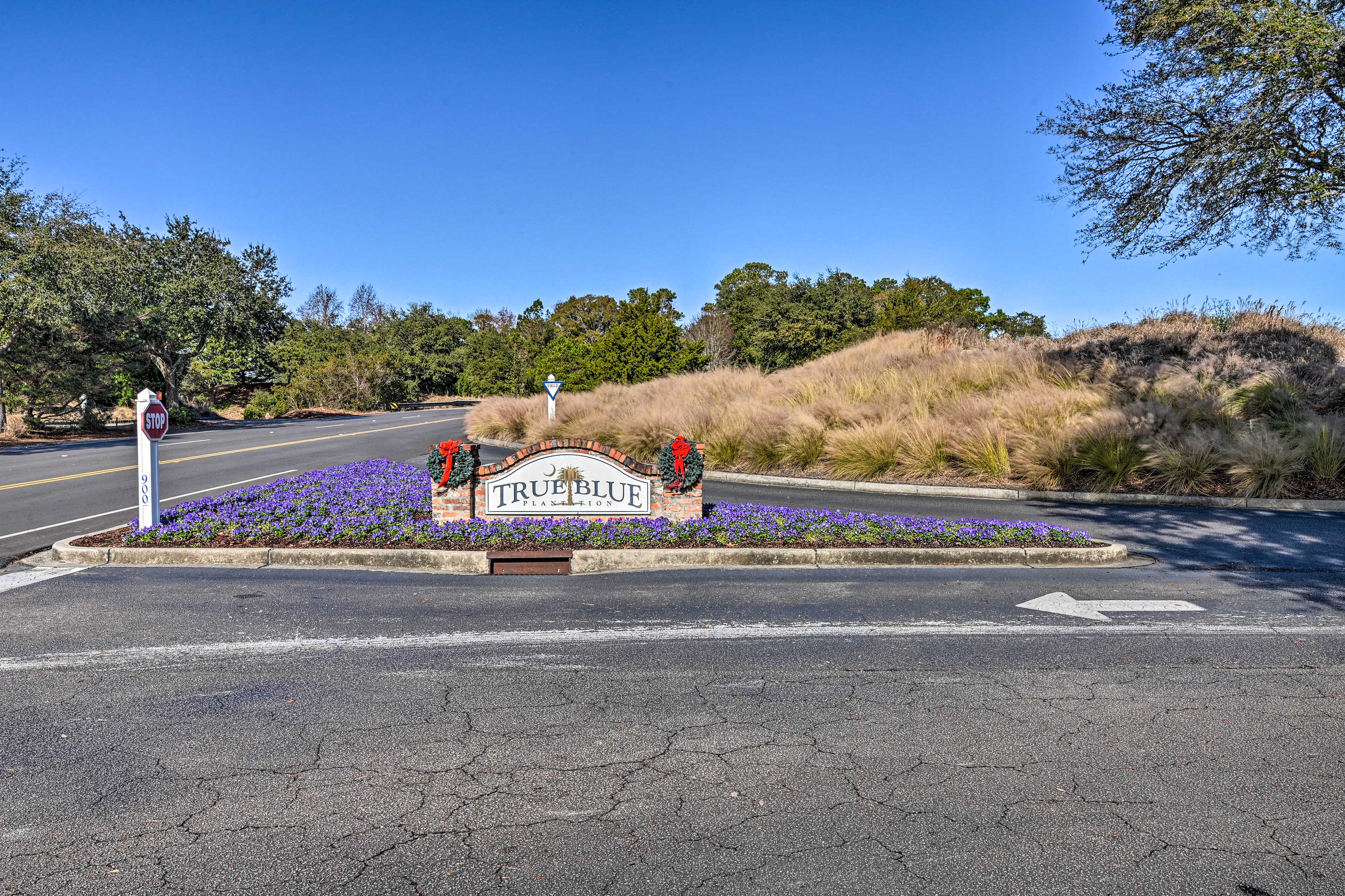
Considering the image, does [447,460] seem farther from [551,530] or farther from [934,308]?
[934,308]

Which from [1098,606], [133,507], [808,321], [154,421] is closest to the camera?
[1098,606]

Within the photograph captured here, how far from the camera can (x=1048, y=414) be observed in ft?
50.8

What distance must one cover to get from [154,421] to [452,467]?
3118mm

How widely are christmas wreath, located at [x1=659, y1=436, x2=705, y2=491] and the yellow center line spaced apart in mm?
10857

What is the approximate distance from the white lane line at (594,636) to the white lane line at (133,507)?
569cm

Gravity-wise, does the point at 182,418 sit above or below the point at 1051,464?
above

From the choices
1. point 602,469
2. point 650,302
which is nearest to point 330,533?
point 602,469

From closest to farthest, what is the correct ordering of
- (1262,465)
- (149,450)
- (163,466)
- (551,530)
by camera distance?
(551,530) < (149,450) < (1262,465) < (163,466)

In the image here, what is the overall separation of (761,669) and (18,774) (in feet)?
11.5

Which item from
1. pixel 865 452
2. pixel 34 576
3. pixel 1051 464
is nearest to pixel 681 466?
pixel 34 576

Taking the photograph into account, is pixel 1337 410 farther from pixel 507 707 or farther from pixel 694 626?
pixel 507 707

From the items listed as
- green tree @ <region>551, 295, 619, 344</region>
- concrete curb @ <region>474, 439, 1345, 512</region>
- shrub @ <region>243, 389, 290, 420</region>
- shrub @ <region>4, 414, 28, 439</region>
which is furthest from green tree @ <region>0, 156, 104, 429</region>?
green tree @ <region>551, 295, 619, 344</region>

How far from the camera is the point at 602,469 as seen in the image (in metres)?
9.29

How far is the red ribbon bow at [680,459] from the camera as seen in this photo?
9219 millimetres
